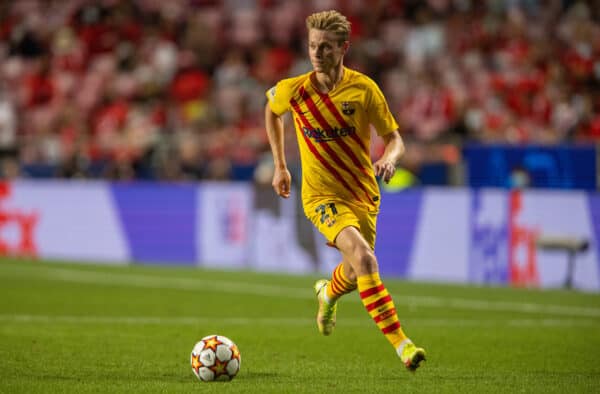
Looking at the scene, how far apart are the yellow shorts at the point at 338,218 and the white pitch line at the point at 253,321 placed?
11.0 feet

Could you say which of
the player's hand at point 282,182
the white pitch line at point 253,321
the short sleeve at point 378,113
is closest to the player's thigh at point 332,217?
the player's hand at point 282,182

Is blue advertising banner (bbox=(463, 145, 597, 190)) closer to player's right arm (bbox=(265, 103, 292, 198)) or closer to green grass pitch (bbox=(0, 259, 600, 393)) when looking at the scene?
green grass pitch (bbox=(0, 259, 600, 393))

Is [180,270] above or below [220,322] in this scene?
below

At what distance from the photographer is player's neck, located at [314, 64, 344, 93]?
8203 mm

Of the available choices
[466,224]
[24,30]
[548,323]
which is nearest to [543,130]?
[466,224]

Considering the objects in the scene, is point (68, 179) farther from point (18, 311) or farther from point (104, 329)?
point (104, 329)

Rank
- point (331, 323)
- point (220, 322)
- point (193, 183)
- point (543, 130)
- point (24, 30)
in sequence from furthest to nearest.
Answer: point (24, 30) < point (193, 183) < point (543, 130) < point (220, 322) < point (331, 323)

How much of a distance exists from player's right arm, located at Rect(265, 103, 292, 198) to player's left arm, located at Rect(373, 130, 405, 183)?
728 millimetres

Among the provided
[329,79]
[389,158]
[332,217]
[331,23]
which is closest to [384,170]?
[389,158]

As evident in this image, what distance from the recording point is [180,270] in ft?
60.6

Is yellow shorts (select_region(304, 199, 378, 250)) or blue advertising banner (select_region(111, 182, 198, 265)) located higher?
yellow shorts (select_region(304, 199, 378, 250))

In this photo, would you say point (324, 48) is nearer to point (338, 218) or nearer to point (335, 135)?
point (335, 135)

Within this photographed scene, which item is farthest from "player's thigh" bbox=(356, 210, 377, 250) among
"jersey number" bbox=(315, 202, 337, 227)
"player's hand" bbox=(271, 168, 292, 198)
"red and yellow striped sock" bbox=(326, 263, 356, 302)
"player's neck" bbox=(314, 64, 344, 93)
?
"player's neck" bbox=(314, 64, 344, 93)

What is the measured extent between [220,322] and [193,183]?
8124 millimetres
